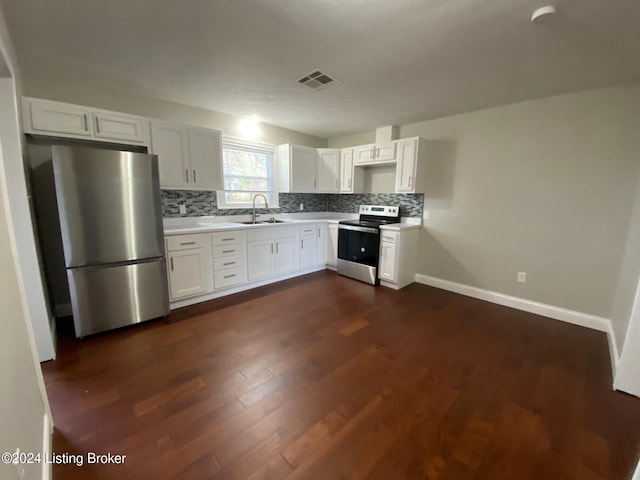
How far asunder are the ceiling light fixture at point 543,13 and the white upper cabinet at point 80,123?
339 centimetres

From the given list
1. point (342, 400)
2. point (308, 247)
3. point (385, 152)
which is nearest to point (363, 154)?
point (385, 152)

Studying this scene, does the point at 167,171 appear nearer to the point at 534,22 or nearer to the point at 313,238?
the point at 313,238

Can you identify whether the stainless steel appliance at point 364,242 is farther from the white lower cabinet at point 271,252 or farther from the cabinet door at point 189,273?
the cabinet door at point 189,273

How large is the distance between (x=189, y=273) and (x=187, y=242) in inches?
14.3

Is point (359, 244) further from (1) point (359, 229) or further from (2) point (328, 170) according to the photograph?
(2) point (328, 170)

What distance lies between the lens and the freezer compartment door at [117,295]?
233 cm

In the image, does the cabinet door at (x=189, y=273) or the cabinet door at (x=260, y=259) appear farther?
the cabinet door at (x=260, y=259)

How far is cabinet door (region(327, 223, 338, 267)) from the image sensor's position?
4500mm

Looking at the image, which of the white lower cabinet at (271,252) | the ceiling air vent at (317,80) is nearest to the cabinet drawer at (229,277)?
the white lower cabinet at (271,252)

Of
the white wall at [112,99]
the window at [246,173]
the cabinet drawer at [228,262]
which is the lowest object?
the cabinet drawer at [228,262]

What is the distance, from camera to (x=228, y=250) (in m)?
3.38

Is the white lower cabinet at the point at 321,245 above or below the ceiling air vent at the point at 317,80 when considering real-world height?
below

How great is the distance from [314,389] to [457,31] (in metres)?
2.59

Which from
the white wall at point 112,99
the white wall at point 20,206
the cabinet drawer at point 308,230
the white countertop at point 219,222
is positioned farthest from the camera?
the cabinet drawer at point 308,230
